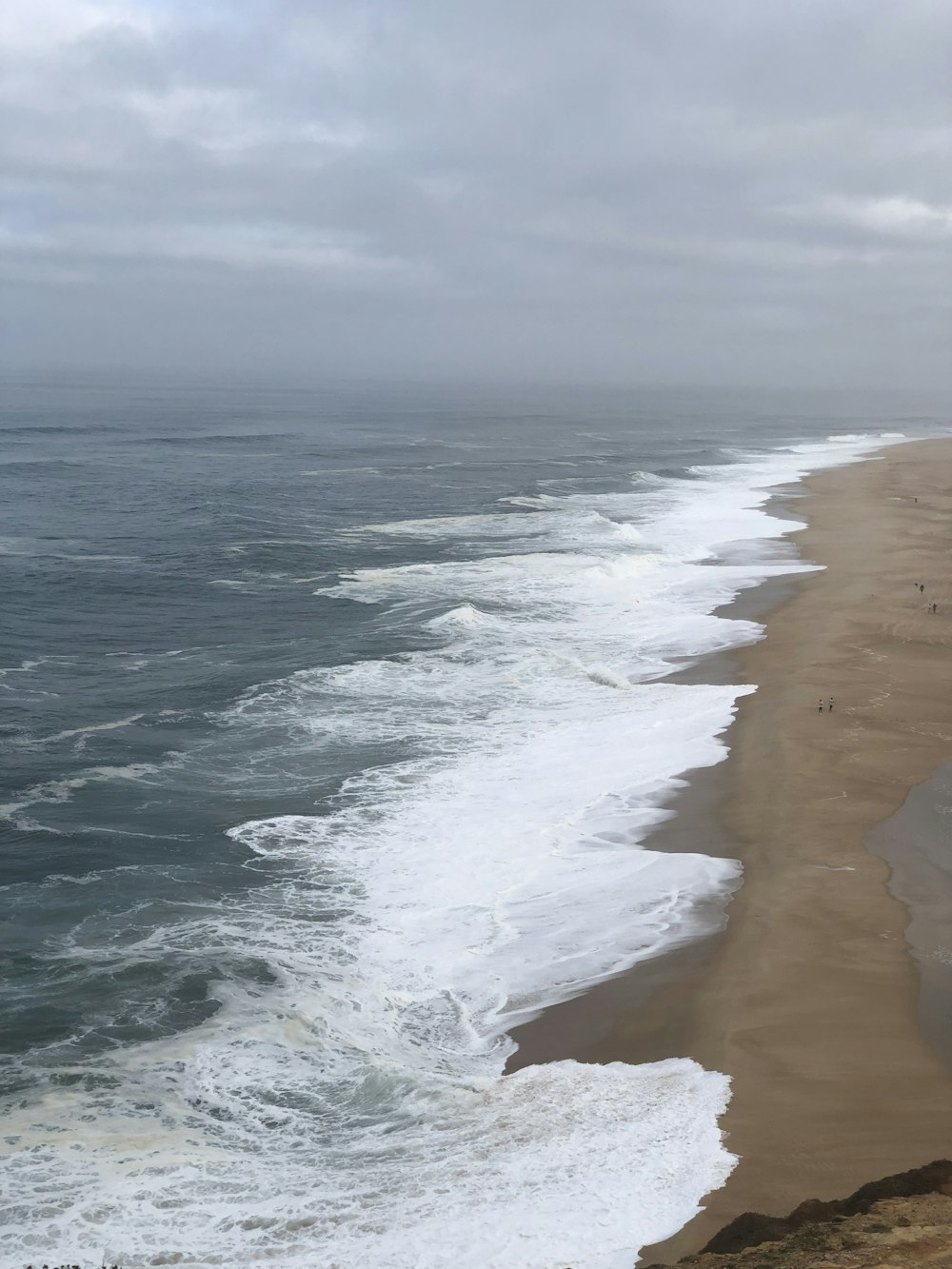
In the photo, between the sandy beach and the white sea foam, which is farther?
the sandy beach

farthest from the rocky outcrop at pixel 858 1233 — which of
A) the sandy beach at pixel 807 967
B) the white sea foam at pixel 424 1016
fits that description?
the white sea foam at pixel 424 1016

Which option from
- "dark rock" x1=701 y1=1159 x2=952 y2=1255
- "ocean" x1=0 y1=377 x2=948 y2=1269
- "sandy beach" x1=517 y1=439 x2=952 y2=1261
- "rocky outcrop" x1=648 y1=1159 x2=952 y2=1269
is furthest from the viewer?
"sandy beach" x1=517 y1=439 x2=952 y2=1261

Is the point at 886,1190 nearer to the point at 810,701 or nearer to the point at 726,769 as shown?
the point at 726,769

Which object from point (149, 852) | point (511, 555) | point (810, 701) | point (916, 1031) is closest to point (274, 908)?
point (149, 852)

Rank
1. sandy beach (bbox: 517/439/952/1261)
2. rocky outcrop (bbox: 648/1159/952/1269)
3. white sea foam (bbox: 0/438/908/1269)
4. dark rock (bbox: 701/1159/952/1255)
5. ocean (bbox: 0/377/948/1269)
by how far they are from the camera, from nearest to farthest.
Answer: rocky outcrop (bbox: 648/1159/952/1269) → dark rock (bbox: 701/1159/952/1255) → white sea foam (bbox: 0/438/908/1269) → ocean (bbox: 0/377/948/1269) → sandy beach (bbox: 517/439/952/1261)

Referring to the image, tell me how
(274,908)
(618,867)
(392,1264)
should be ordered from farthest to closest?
(618,867), (274,908), (392,1264)

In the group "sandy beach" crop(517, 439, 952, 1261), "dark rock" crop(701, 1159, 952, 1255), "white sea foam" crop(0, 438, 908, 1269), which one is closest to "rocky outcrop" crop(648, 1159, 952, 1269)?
"dark rock" crop(701, 1159, 952, 1255)

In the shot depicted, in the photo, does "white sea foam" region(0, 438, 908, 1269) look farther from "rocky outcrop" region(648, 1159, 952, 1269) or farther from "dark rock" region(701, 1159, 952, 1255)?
"rocky outcrop" region(648, 1159, 952, 1269)
